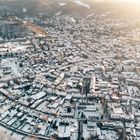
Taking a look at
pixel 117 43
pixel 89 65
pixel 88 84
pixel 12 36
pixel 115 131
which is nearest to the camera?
pixel 115 131

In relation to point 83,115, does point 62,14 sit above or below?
above

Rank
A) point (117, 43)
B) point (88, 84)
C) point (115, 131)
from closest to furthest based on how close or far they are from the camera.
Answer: point (115, 131), point (88, 84), point (117, 43)

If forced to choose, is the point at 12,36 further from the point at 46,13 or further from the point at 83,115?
the point at 83,115

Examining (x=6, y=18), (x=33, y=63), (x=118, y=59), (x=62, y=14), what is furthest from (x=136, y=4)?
(x=33, y=63)

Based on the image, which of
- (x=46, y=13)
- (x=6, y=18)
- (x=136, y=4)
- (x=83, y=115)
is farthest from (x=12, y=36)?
(x=136, y=4)

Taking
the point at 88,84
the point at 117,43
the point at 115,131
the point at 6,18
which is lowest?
the point at 115,131

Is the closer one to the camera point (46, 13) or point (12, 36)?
point (12, 36)

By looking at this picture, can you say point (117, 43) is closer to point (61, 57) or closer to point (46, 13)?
point (61, 57)
